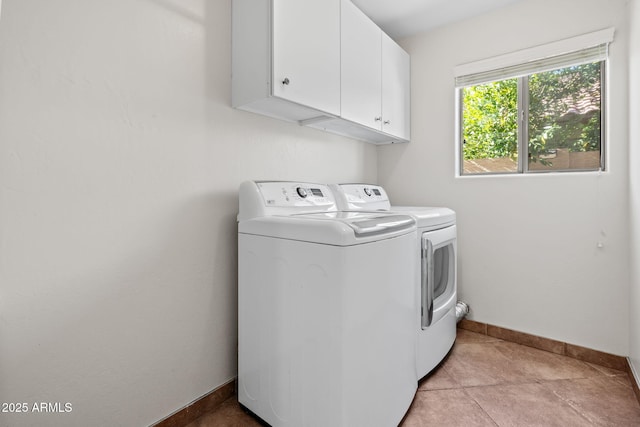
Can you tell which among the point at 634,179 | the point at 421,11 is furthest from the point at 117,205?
the point at 634,179

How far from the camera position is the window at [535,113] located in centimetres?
194

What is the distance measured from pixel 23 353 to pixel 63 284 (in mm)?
→ 218

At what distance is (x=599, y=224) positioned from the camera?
1.84 m

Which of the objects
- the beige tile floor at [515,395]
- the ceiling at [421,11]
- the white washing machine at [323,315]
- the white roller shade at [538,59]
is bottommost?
the beige tile floor at [515,395]

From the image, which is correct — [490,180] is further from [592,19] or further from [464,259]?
[592,19]

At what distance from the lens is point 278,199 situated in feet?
4.84

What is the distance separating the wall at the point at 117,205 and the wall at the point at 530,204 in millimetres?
1541

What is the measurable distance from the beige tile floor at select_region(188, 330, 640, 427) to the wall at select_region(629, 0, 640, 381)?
0.70 ft

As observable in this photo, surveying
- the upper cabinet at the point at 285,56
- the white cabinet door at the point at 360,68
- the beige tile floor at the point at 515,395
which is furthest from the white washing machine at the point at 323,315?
the white cabinet door at the point at 360,68

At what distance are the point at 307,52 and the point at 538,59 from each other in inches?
62.3

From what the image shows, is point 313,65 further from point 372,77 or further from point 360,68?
point 372,77

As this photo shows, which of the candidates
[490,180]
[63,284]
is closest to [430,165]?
[490,180]

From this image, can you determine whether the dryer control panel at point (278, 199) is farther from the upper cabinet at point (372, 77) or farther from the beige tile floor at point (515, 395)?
the beige tile floor at point (515, 395)

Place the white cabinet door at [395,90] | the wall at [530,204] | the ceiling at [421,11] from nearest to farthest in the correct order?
the wall at [530,204] → the ceiling at [421,11] → the white cabinet door at [395,90]
